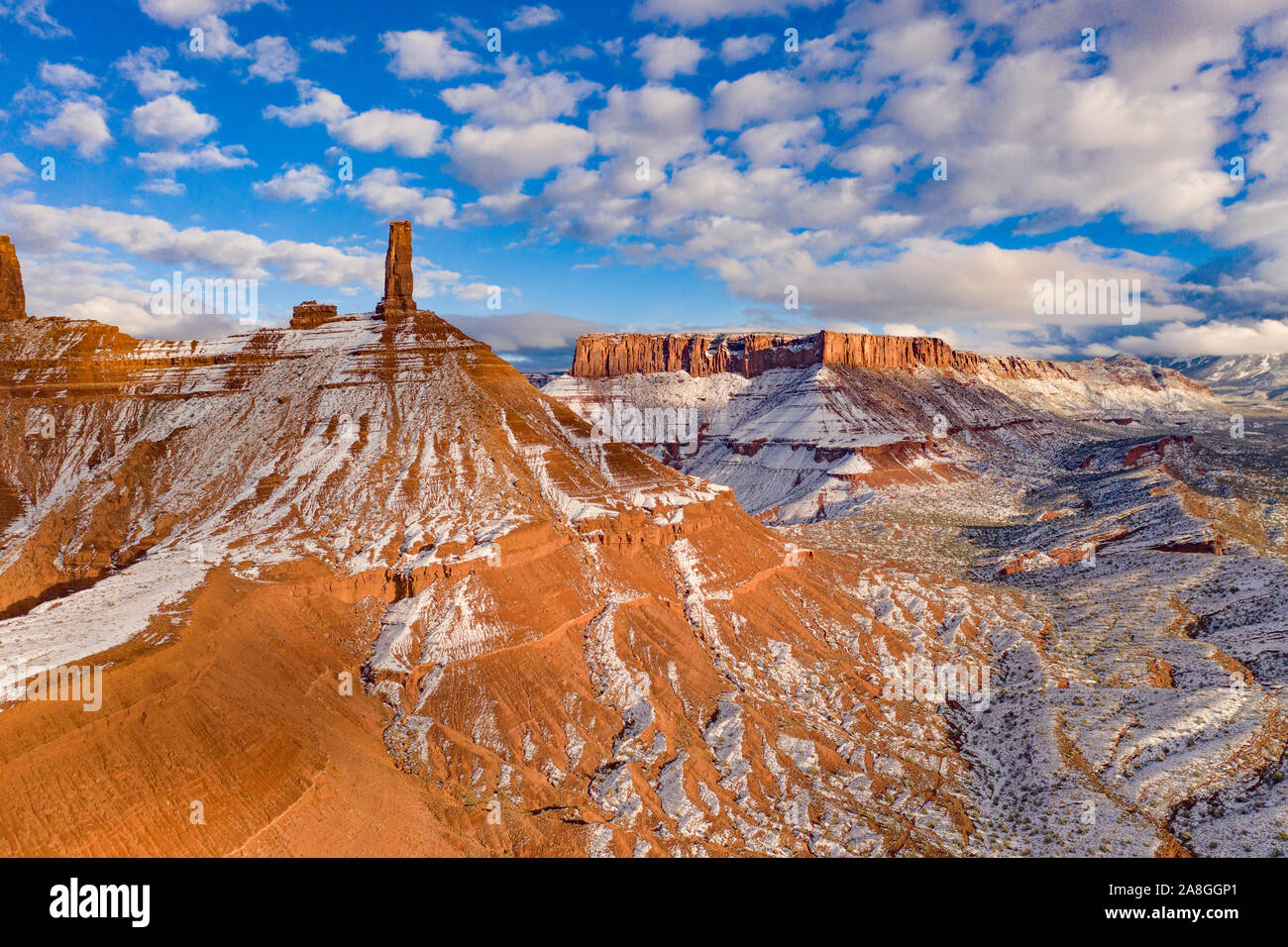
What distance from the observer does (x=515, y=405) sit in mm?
61219

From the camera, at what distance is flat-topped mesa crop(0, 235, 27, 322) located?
69.3m

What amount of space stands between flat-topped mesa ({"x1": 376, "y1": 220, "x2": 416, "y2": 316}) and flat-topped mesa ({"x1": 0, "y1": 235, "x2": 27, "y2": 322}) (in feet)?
134

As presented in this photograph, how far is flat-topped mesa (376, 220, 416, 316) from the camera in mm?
70188

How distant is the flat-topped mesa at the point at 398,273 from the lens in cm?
7019

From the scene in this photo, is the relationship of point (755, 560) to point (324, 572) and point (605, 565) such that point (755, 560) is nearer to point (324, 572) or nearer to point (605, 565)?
point (605, 565)

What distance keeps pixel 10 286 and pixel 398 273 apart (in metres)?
44.8

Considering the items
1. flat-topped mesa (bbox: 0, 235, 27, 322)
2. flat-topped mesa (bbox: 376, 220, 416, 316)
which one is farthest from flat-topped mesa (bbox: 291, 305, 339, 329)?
flat-topped mesa (bbox: 0, 235, 27, 322)

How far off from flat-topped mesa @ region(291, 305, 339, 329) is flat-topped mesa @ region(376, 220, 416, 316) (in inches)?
249

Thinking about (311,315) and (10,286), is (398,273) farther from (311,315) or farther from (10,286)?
(10,286)

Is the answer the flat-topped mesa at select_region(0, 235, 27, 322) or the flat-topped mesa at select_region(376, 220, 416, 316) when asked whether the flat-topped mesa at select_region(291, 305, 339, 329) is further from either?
the flat-topped mesa at select_region(0, 235, 27, 322)
